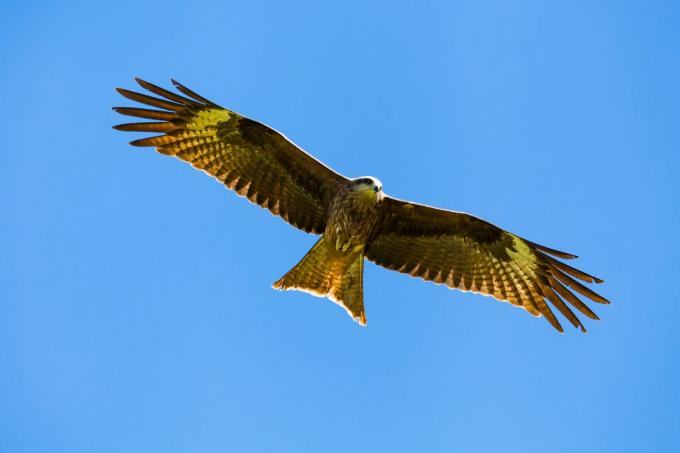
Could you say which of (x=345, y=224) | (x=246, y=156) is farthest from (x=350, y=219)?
(x=246, y=156)

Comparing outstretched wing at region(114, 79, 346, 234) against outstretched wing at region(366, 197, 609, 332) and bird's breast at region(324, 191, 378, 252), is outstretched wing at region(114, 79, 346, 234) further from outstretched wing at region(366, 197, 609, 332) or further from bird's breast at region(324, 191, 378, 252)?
outstretched wing at region(366, 197, 609, 332)

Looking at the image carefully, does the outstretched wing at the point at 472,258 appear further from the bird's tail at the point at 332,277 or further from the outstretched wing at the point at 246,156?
the outstretched wing at the point at 246,156

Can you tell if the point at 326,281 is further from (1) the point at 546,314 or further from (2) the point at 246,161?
(1) the point at 546,314

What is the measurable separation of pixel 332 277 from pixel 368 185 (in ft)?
4.20

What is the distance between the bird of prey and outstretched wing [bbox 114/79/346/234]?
1 cm

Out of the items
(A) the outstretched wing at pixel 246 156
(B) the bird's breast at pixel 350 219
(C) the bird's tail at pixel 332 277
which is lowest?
(C) the bird's tail at pixel 332 277

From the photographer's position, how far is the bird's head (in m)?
11.2

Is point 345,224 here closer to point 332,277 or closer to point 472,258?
Answer: point 332,277

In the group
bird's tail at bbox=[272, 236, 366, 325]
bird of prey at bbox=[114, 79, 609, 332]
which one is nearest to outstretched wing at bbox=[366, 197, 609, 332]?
bird of prey at bbox=[114, 79, 609, 332]

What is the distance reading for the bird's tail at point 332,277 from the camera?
1153 cm

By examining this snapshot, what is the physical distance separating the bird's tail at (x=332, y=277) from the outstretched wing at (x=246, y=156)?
0.52 m

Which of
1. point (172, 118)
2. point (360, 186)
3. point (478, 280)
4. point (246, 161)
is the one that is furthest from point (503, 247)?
point (172, 118)

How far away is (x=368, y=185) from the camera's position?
11180 mm

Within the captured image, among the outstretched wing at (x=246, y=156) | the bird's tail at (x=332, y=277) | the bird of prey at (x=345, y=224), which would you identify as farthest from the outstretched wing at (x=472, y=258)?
the outstretched wing at (x=246, y=156)
